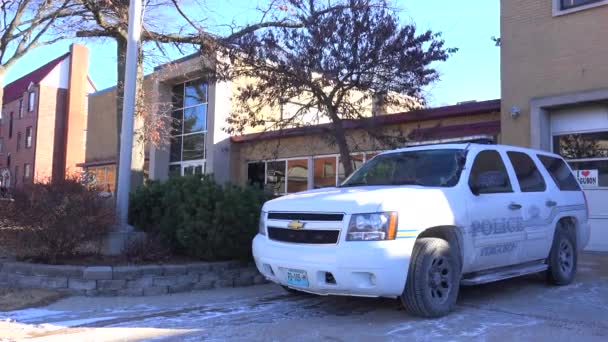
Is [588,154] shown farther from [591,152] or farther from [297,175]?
[297,175]

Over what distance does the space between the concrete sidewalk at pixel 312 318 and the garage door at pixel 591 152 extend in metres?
4.51

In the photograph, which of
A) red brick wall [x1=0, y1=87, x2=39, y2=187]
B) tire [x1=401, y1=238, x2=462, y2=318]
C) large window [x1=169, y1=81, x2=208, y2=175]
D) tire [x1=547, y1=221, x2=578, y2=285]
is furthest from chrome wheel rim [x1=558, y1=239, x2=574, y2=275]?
red brick wall [x1=0, y1=87, x2=39, y2=187]

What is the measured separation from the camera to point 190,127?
2348 cm

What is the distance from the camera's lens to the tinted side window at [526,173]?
731 centimetres

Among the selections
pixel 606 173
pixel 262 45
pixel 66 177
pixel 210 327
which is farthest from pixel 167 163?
pixel 210 327

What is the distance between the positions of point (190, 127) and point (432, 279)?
1881cm

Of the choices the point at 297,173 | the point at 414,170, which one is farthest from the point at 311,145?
the point at 414,170

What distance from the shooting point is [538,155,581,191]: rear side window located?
805 centimetres

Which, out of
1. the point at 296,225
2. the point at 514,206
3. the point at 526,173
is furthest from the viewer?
the point at 526,173

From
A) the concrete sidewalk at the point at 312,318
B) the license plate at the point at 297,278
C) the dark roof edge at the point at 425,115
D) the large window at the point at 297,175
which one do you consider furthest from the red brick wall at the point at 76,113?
the license plate at the point at 297,278

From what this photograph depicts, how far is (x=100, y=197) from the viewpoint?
8539 millimetres

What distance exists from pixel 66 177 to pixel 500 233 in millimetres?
6270

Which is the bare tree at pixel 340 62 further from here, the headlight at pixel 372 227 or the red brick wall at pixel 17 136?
the red brick wall at pixel 17 136

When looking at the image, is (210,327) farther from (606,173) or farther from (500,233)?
(606,173)
